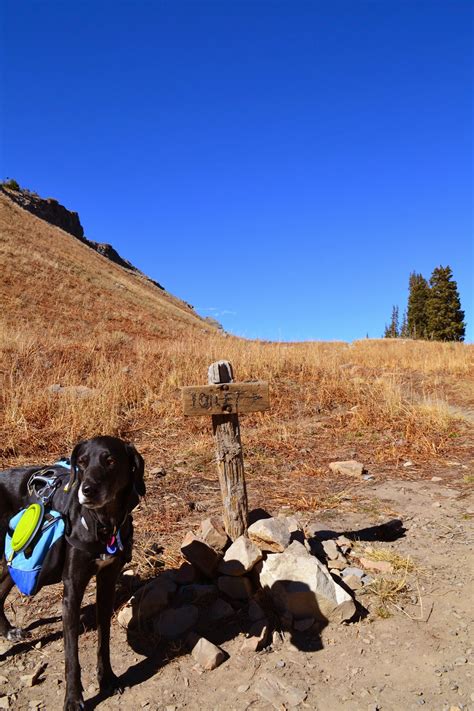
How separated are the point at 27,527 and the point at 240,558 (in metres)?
1.41

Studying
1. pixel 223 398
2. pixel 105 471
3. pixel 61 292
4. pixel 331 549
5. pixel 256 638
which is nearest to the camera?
pixel 105 471

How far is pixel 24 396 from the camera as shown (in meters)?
7.34

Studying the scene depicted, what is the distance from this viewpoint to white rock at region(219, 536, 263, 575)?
10.6 feet

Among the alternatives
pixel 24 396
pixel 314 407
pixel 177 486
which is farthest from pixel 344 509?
pixel 24 396

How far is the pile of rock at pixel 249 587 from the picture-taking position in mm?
2939

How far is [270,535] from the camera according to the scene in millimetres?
3324

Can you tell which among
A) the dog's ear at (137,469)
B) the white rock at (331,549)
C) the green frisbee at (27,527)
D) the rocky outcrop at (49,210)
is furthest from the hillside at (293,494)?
the rocky outcrop at (49,210)

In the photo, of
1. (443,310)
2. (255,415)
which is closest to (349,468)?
(255,415)

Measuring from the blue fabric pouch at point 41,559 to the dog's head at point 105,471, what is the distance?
0.96 ft

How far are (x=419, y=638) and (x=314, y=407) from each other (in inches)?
214

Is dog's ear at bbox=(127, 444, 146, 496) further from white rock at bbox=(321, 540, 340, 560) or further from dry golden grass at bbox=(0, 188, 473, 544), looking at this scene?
dry golden grass at bbox=(0, 188, 473, 544)

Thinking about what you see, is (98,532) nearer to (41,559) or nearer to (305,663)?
(41,559)

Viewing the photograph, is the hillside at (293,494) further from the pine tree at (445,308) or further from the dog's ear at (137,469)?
the pine tree at (445,308)

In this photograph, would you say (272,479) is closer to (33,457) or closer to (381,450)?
(381,450)
